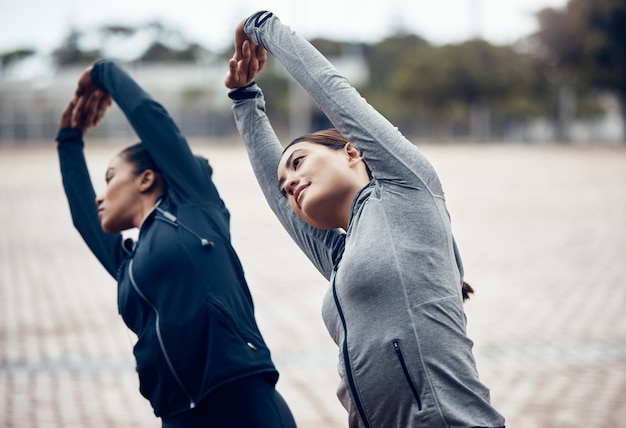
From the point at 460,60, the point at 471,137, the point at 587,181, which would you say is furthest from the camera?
the point at 471,137

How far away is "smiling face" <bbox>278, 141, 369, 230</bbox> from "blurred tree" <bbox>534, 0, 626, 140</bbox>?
4969cm

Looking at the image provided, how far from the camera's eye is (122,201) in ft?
8.64

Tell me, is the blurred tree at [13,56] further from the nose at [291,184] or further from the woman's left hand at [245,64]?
the nose at [291,184]

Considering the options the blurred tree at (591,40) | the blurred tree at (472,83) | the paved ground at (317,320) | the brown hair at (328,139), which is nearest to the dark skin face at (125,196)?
the brown hair at (328,139)

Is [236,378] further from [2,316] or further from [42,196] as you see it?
[42,196]

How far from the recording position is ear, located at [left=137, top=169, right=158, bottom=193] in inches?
104

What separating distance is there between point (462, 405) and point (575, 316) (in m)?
6.15

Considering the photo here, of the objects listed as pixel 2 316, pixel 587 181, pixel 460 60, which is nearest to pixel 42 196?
pixel 2 316

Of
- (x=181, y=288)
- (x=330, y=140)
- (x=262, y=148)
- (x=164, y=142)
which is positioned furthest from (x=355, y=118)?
(x=164, y=142)

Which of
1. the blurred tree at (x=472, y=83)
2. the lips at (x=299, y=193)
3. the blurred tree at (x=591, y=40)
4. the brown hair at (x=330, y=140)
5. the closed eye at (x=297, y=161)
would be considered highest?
the brown hair at (x=330, y=140)

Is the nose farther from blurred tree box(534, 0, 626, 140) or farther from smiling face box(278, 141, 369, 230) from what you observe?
blurred tree box(534, 0, 626, 140)

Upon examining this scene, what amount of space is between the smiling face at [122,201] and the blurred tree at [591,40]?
1942 inches

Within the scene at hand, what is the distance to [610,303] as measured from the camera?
812cm

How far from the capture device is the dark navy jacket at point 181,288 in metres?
2.35
